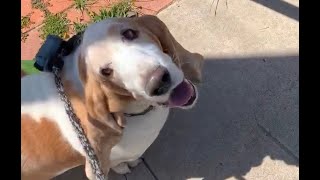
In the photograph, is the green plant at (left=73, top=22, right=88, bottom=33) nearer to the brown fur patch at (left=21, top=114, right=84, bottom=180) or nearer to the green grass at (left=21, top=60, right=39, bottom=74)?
the green grass at (left=21, top=60, right=39, bottom=74)

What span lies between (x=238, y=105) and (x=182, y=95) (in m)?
1.13

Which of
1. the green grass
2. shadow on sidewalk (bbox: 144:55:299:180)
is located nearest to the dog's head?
the green grass

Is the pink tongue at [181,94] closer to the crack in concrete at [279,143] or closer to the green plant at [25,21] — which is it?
the crack in concrete at [279,143]

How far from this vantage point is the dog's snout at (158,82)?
2555mm

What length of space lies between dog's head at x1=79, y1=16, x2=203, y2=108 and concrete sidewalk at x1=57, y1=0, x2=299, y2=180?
949 mm

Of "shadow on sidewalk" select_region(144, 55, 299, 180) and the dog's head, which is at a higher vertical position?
the dog's head

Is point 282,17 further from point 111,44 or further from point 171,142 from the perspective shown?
point 111,44

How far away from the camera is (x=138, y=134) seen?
3.25 meters

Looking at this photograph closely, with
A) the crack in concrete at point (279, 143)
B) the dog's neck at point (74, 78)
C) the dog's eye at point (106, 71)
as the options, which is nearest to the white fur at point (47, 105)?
the dog's neck at point (74, 78)

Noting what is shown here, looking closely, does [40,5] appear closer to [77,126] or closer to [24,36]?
[24,36]

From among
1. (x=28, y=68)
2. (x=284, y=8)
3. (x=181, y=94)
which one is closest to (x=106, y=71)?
(x=181, y=94)

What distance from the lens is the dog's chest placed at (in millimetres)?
3197
